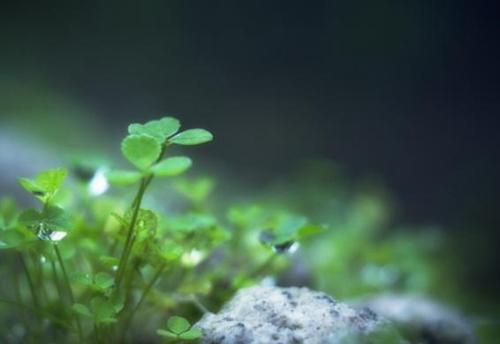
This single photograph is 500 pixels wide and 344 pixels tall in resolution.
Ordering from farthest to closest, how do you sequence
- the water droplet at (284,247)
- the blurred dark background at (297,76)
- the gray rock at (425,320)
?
the blurred dark background at (297,76)
the gray rock at (425,320)
the water droplet at (284,247)

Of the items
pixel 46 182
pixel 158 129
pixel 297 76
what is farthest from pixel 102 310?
pixel 297 76

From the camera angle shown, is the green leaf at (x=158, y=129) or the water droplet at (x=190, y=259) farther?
the water droplet at (x=190, y=259)

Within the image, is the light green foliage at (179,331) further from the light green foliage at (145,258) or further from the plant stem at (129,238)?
the plant stem at (129,238)

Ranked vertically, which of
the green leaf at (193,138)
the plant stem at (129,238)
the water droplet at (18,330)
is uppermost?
the green leaf at (193,138)

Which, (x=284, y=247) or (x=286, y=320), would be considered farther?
(x=284, y=247)

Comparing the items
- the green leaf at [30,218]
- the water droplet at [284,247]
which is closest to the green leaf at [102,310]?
the green leaf at [30,218]

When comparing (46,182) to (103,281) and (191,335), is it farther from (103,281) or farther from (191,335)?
(191,335)

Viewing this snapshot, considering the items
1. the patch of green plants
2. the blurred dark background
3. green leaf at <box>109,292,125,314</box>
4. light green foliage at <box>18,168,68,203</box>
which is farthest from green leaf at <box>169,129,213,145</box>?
the blurred dark background

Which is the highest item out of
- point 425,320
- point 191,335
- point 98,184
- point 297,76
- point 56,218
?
point 297,76
